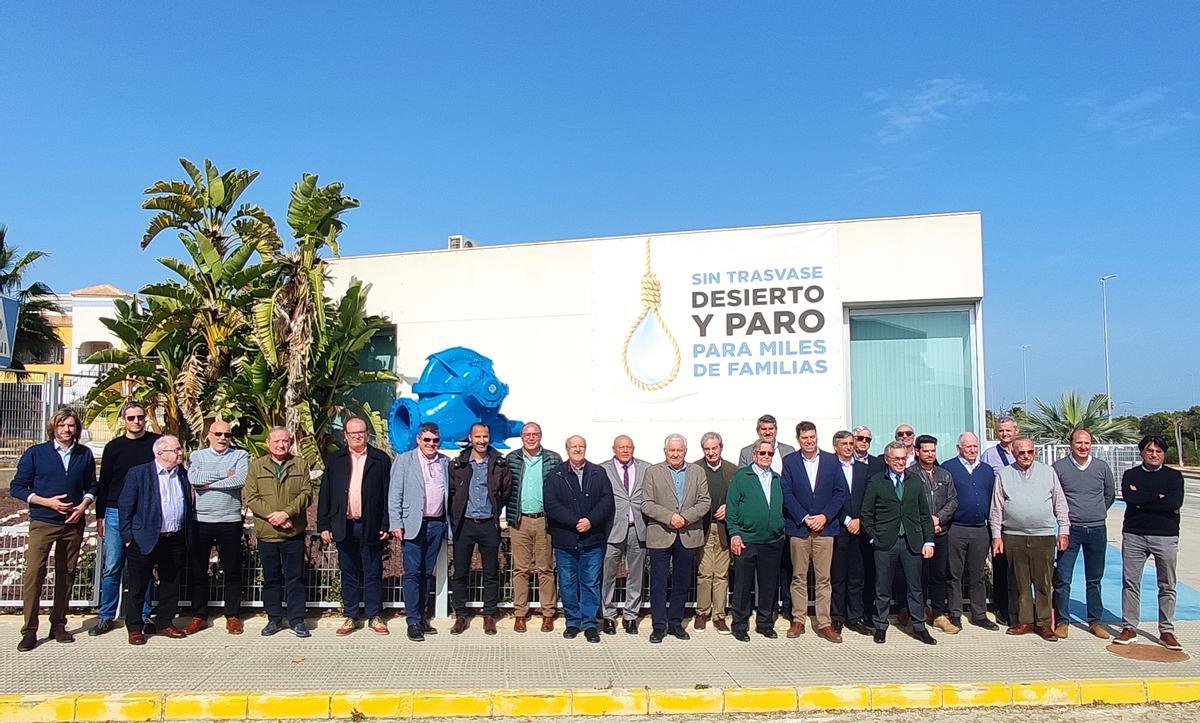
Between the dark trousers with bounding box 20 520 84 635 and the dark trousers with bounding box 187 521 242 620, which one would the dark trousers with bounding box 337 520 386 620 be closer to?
the dark trousers with bounding box 187 521 242 620

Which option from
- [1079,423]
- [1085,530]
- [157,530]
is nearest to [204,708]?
[157,530]

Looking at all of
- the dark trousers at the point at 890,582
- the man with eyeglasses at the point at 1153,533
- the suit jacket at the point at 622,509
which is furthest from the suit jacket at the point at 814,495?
the man with eyeglasses at the point at 1153,533

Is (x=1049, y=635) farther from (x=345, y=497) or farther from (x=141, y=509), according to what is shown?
(x=141, y=509)

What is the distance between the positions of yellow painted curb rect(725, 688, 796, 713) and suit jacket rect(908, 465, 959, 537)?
2.49 metres

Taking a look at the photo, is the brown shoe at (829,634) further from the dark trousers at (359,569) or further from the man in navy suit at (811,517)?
the dark trousers at (359,569)

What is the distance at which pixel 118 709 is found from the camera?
5.51 meters

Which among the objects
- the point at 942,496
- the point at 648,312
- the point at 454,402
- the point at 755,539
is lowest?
the point at 755,539

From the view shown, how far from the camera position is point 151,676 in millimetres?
6059

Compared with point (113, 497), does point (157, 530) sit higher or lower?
lower

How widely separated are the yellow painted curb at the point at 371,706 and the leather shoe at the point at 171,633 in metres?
2.18

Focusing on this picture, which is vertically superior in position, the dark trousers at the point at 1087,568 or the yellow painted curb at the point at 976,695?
the dark trousers at the point at 1087,568

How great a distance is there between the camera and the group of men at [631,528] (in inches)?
280

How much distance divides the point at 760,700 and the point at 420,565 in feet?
10.2

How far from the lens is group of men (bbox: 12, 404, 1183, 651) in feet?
23.3
